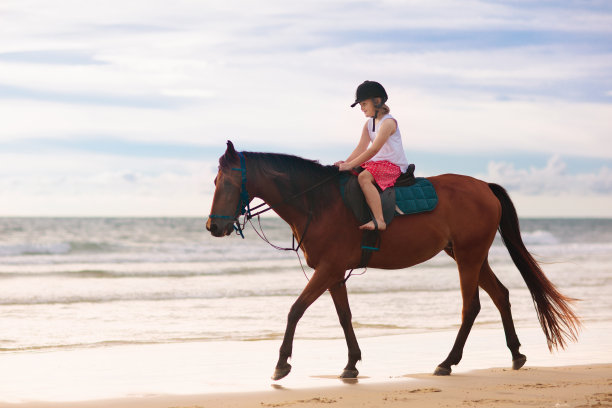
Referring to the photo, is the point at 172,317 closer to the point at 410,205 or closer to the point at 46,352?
the point at 46,352

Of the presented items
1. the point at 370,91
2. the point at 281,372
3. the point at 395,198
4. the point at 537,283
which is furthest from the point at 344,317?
the point at 537,283

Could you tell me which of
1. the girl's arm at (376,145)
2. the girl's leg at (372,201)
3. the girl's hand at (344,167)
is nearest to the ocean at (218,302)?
the girl's leg at (372,201)

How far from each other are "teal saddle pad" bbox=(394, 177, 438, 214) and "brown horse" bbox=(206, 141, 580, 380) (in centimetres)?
7

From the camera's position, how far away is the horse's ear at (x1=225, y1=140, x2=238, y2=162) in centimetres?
523

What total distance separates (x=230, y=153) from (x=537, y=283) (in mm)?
3009

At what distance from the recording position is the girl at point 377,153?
542 centimetres

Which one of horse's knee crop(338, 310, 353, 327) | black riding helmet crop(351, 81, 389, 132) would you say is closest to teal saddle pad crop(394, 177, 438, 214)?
black riding helmet crop(351, 81, 389, 132)

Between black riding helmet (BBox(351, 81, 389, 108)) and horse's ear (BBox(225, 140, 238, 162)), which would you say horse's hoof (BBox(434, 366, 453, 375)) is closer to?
black riding helmet (BBox(351, 81, 389, 108))

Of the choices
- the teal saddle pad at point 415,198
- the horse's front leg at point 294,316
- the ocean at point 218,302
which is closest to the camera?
the horse's front leg at point 294,316

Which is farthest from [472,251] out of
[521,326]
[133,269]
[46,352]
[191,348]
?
[133,269]

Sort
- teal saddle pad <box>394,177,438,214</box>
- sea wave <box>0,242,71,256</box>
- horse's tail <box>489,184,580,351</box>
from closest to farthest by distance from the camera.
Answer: teal saddle pad <box>394,177,438,214</box> < horse's tail <box>489,184,580,351</box> < sea wave <box>0,242,71,256</box>

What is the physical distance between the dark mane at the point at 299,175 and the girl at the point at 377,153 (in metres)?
0.18

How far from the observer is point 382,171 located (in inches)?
220

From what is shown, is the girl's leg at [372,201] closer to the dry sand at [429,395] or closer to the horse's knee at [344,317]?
the horse's knee at [344,317]
